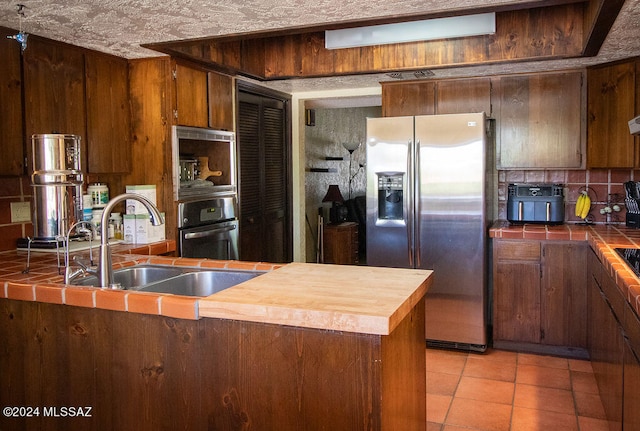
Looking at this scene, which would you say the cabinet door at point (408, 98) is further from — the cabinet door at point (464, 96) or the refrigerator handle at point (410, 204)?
the refrigerator handle at point (410, 204)

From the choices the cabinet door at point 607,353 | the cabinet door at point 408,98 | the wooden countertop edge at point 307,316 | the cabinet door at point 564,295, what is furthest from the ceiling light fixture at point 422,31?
the wooden countertop edge at point 307,316

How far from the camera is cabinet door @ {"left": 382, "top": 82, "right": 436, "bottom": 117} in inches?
186

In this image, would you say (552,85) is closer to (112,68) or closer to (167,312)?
(112,68)

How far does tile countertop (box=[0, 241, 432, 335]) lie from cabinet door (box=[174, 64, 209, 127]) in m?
Result: 1.57

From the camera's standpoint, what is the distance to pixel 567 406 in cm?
322

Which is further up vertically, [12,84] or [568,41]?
[568,41]

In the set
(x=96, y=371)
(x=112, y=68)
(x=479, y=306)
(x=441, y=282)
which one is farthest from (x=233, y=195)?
(x=96, y=371)

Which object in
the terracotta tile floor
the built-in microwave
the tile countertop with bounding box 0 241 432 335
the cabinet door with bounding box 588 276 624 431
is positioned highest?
the built-in microwave

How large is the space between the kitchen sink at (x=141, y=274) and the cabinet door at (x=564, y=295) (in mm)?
2670

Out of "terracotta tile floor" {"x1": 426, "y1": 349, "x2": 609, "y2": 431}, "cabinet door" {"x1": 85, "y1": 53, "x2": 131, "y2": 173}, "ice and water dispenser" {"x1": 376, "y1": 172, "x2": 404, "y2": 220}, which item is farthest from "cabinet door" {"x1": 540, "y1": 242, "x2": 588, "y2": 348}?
"cabinet door" {"x1": 85, "y1": 53, "x2": 131, "y2": 173}

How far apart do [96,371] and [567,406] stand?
2.55 m

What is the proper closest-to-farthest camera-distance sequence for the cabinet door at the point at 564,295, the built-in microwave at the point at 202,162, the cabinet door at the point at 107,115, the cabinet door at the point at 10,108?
the cabinet door at the point at 10,108 → the cabinet door at the point at 107,115 → the built-in microwave at the point at 202,162 → the cabinet door at the point at 564,295

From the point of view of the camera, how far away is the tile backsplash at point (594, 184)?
449 cm

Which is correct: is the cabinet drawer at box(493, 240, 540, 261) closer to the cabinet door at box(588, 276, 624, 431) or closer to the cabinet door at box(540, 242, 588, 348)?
the cabinet door at box(540, 242, 588, 348)
